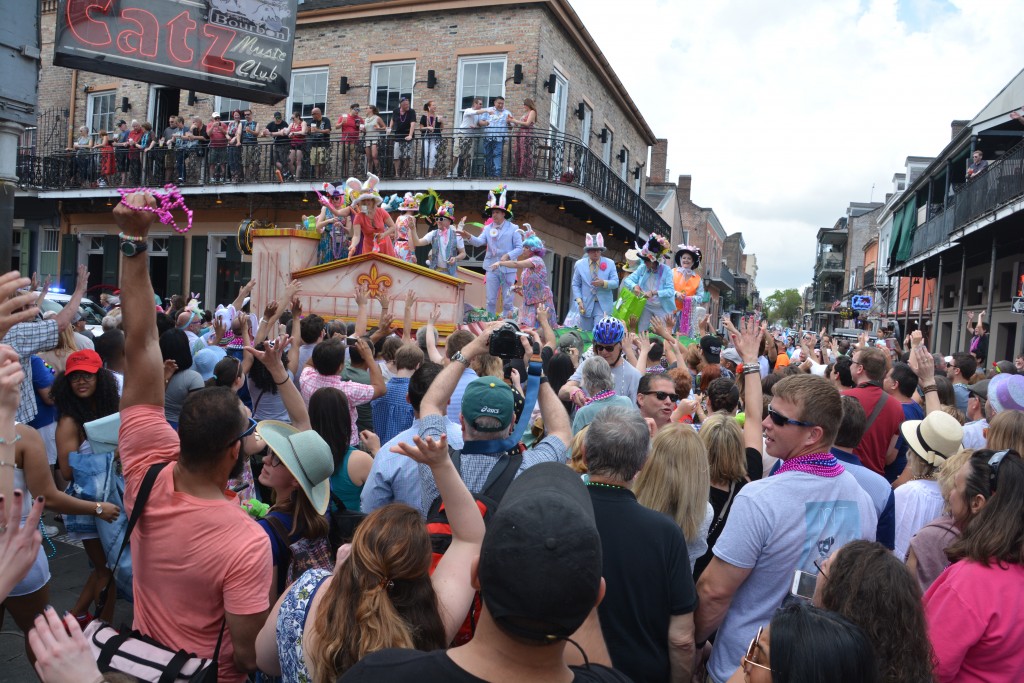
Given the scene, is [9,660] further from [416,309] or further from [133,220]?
[416,309]

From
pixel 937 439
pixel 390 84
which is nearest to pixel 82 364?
pixel 937 439

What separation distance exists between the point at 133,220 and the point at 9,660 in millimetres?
2714

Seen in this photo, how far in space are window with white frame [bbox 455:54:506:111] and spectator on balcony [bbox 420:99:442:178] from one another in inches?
45.5

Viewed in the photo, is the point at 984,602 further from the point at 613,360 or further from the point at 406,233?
the point at 406,233

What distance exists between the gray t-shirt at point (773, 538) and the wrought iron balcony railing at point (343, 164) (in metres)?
14.6

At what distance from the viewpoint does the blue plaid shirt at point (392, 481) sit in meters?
3.07

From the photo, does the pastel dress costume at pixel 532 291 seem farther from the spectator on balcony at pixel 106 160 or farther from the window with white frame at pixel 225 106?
the spectator on balcony at pixel 106 160

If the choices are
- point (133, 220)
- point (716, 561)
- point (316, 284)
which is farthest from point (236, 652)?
point (316, 284)

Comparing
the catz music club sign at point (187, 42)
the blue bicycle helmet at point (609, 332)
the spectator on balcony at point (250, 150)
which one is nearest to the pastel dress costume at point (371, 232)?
the catz music club sign at point (187, 42)

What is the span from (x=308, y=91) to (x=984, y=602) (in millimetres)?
21458

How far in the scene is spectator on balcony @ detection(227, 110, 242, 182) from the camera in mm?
19750

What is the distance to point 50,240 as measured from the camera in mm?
24906

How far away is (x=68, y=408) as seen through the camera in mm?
3955

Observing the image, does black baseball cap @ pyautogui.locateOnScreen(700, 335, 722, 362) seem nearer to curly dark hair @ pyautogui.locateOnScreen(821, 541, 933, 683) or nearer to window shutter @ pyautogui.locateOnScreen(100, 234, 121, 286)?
curly dark hair @ pyautogui.locateOnScreen(821, 541, 933, 683)
